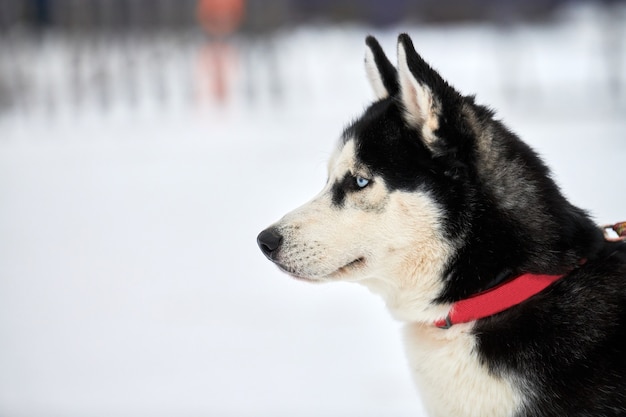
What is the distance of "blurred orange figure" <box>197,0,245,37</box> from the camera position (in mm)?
15203

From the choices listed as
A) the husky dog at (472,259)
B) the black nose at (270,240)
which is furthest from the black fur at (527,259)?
the black nose at (270,240)

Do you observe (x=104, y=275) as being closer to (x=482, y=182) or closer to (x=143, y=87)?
(x=482, y=182)

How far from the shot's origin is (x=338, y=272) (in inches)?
87.7

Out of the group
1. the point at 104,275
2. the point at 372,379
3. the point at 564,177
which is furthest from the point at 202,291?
the point at 564,177

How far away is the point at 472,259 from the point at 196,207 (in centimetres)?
601

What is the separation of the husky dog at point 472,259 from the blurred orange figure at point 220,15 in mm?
13845

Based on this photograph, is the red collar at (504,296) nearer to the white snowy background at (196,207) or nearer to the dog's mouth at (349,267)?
the dog's mouth at (349,267)

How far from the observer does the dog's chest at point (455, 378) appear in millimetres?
1957

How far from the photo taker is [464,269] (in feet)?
6.71

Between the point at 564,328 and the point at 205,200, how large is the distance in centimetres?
645

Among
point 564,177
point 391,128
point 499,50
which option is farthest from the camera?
point 499,50

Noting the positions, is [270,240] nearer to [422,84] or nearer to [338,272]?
[338,272]

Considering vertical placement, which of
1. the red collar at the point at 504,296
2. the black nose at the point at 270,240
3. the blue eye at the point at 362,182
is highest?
the blue eye at the point at 362,182

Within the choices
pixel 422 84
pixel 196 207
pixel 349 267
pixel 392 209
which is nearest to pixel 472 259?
pixel 392 209
